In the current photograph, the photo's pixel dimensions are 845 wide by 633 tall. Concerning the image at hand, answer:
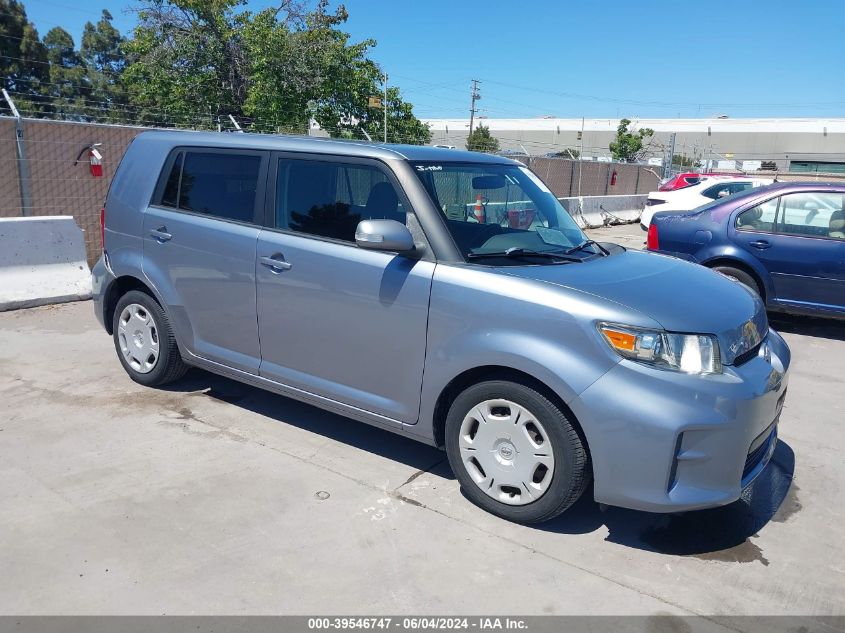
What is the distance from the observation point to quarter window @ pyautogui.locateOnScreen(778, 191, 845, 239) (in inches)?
282

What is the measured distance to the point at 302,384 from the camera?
420cm

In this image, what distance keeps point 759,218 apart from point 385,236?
5.58 metres

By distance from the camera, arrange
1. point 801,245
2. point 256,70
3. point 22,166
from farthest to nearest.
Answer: point 256,70, point 22,166, point 801,245

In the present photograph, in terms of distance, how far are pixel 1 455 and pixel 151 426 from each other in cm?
85

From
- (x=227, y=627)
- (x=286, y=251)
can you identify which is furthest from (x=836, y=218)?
(x=227, y=627)

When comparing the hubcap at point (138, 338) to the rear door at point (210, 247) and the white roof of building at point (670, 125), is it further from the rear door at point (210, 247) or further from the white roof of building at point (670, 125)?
the white roof of building at point (670, 125)

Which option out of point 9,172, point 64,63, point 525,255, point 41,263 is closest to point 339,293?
point 525,255

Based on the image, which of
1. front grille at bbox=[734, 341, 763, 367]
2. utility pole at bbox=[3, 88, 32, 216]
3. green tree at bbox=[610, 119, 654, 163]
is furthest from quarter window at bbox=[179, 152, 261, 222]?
green tree at bbox=[610, 119, 654, 163]

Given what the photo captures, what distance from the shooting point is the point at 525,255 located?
3.78 meters

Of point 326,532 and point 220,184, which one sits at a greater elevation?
point 220,184

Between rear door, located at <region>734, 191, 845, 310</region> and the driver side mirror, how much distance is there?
17.4 ft

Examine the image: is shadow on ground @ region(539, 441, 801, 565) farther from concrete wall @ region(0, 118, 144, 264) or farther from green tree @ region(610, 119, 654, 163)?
green tree @ region(610, 119, 654, 163)

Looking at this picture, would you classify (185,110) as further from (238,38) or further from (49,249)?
(49,249)

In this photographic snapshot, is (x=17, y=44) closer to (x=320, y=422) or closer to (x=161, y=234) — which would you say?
(x=161, y=234)
